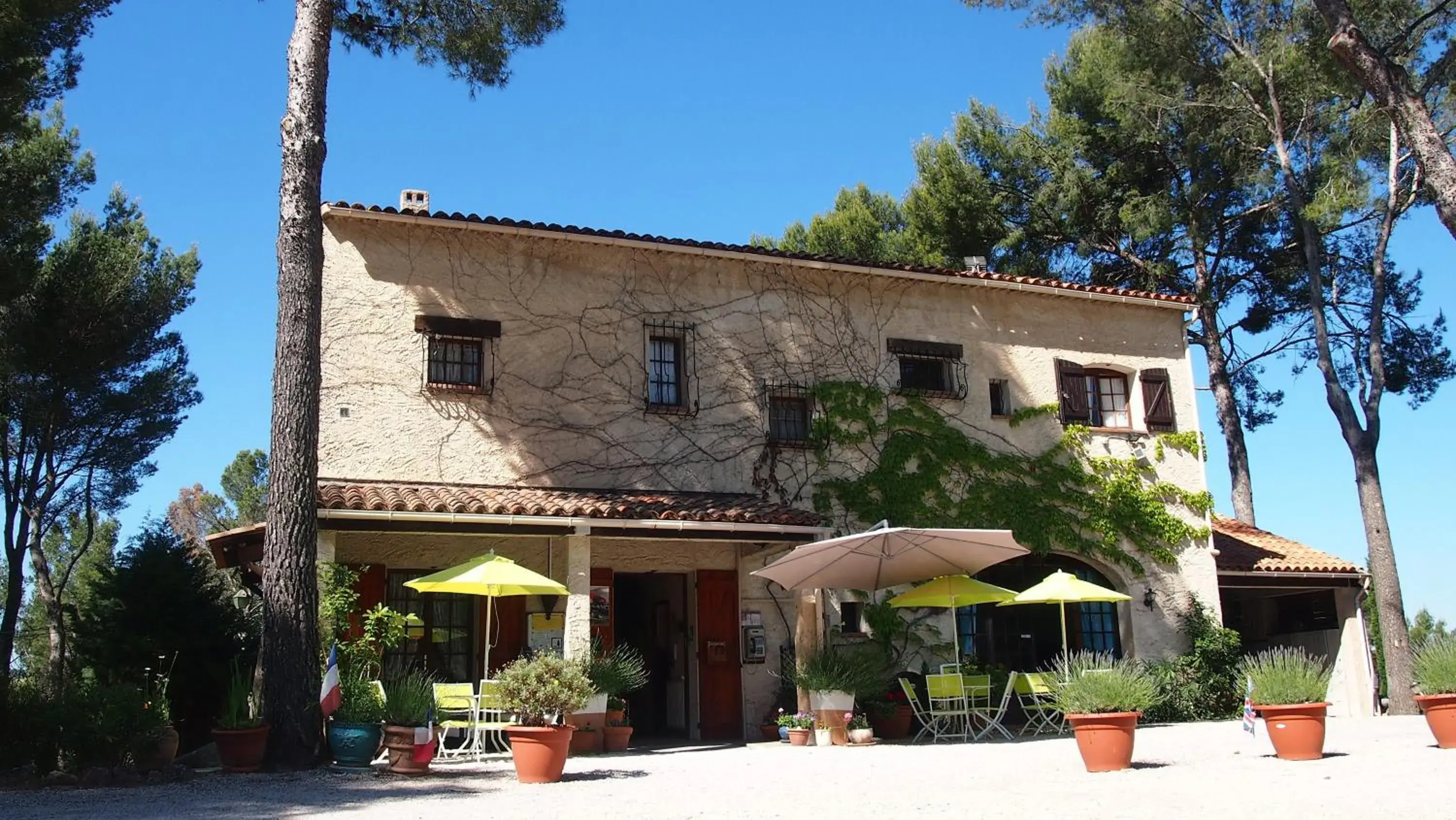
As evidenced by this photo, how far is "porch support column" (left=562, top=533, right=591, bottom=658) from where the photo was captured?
12.1m

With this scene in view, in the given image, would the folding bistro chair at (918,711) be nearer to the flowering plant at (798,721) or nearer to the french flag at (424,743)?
the flowering plant at (798,721)

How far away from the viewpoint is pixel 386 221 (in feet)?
44.6

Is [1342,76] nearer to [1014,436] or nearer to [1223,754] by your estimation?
[1014,436]

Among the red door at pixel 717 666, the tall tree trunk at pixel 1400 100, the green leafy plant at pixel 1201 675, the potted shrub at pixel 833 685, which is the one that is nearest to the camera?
the tall tree trunk at pixel 1400 100

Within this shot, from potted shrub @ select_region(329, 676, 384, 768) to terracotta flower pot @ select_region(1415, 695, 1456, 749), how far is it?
877cm

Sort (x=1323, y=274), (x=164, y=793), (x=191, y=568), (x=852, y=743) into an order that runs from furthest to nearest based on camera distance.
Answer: (x=1323, y=274) → (x=191, y=568) → (x=852, y=743) → (x=164, y=793)

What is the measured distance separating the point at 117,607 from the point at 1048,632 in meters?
12.3

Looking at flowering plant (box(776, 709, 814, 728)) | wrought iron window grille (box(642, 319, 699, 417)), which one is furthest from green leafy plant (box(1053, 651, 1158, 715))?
wrought iron window grille (box(642, 319, 699, 417))

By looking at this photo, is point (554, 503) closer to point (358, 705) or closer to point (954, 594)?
point (358, 705)

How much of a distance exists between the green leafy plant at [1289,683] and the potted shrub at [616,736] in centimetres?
636

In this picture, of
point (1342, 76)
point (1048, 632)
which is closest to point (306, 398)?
point (1048, 632)

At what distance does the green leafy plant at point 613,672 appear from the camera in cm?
1182

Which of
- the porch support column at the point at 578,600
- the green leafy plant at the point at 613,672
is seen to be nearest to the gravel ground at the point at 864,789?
the green leafy plant at the point at 613,672

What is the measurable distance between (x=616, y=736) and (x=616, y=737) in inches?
0.5
